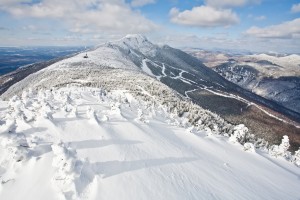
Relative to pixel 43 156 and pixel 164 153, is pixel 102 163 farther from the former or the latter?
pixel 164 153

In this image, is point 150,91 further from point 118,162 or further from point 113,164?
→ point 113,164

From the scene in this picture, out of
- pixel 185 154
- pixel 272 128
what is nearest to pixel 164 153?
pixel 185 154

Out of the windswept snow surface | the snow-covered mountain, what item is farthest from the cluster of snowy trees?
the windswept snow surface

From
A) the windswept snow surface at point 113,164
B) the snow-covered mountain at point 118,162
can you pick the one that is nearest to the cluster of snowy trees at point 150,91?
the snow-covered mountain at point 118,162

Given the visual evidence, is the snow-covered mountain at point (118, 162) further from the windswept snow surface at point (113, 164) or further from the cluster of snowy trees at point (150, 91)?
the cluster of snowy trees at point (150, 91)

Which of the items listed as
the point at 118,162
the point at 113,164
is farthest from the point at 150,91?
the point at 113,164

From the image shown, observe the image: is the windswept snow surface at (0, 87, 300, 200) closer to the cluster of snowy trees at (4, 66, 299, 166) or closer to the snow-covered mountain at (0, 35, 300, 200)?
the snow-covered mountain at (0, 35, 300, 200)

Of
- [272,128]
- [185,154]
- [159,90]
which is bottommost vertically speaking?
[272,128]

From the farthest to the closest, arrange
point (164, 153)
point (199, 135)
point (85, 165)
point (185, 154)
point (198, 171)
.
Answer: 1. point (199, 135)
2. point (185, 154)
3. point (164, 153)
4. point (198, 171)
5. point (85, 165)
